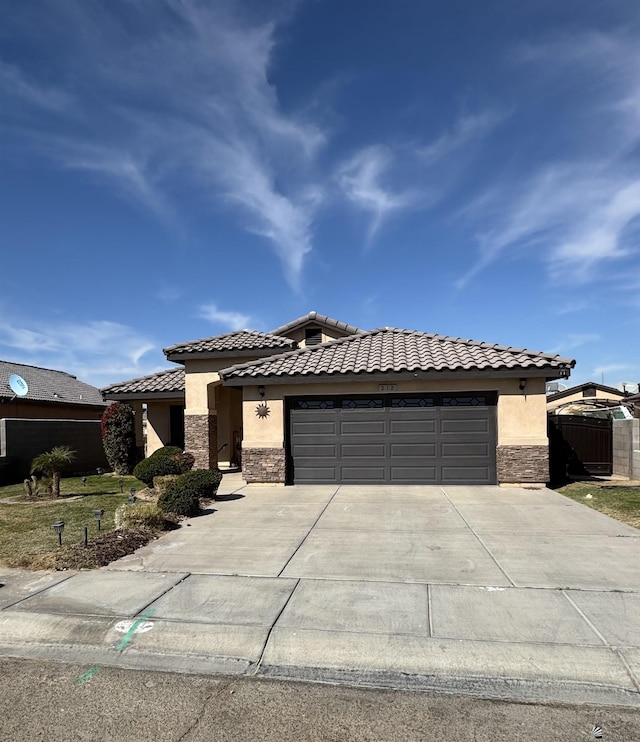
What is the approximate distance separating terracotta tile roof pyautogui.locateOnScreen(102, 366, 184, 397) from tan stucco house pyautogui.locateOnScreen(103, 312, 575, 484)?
16.8 feet

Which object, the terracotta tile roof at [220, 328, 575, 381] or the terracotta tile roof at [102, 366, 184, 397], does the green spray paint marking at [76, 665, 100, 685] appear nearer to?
the terracotta tile roof at [220, 328, 575, 381]

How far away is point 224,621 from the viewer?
4.98 meters

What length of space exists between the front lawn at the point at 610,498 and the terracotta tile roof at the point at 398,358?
3.15m

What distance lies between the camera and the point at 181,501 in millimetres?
9992

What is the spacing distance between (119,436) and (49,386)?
47.4ft

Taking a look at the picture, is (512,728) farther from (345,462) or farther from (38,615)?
(345,462)

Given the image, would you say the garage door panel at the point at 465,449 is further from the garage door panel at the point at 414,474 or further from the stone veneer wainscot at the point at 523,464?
the garage door panel at the point at 414,474

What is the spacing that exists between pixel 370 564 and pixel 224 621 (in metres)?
2.38

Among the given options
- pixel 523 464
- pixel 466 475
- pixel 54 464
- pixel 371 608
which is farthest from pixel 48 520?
pixel 523 464

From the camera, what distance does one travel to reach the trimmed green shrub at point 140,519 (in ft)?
28.4

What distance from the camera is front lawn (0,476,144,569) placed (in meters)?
7.39

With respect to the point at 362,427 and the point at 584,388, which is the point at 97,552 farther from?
the point at 584,388

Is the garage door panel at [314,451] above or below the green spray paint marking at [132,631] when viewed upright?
above

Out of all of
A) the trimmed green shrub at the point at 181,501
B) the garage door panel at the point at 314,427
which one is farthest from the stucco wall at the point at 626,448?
the trimmed green shrub at the point at 181,501
